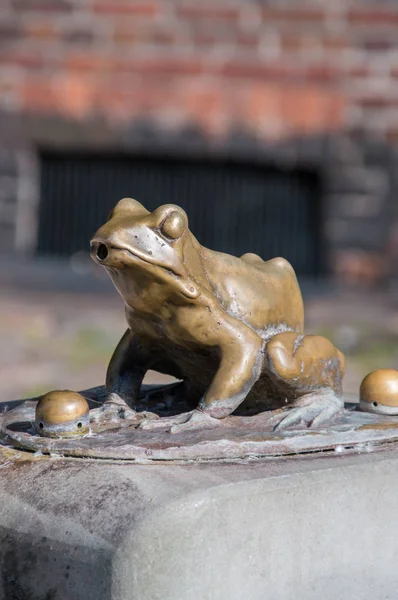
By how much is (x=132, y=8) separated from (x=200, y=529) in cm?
678

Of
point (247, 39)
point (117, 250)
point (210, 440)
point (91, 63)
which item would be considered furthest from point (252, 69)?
point (210, 440)

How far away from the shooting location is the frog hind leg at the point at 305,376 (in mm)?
2352

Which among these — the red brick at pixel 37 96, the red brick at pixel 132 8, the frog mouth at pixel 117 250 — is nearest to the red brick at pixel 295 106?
the red brick at pixel 132 8

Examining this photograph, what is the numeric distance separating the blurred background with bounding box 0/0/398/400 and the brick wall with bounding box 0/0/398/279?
11 mm

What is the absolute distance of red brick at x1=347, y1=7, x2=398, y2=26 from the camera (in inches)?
318

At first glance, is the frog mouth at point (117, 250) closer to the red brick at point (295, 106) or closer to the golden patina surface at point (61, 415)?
the golden patina surface at point (61, 415)

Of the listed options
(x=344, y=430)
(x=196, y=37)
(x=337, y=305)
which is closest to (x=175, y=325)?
(x=344, y=430)

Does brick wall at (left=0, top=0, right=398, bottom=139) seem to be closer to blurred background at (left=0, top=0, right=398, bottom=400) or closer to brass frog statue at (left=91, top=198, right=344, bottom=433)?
blurred background at (left=0, top=0, right=398, bottom=400)

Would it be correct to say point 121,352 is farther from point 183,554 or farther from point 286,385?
point 183,554

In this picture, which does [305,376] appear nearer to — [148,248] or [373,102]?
[148,248]

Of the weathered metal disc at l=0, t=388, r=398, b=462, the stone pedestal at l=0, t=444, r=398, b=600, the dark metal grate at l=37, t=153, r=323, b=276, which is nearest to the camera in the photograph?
the stone pedestal at l=0, t=444, r=398, b=600

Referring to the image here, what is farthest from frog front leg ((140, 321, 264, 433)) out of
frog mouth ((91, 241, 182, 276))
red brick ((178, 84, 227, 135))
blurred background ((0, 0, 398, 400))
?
red brick ((178, 84, 227, 135))

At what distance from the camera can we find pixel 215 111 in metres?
8.12

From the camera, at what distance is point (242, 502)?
6.66 feet
